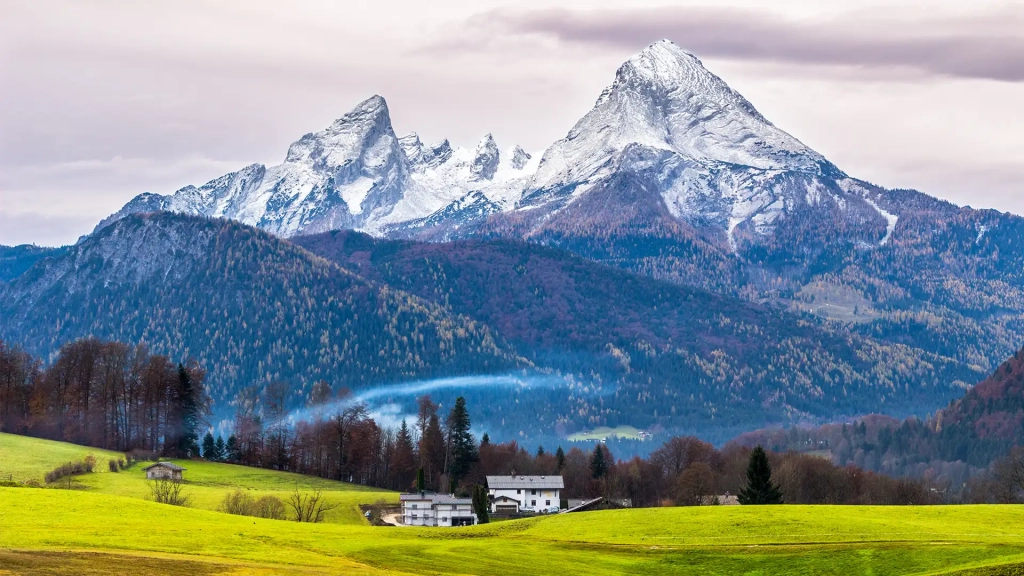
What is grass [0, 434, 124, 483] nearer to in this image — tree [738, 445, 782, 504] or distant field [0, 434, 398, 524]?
distant field [0, 434, 398, 524]

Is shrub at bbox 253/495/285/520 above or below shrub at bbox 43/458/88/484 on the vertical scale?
below

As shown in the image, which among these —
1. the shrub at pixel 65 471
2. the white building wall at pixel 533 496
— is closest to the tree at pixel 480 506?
the white building wall at pixel 533 496

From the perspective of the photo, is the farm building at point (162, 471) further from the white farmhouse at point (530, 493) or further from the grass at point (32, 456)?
the white farmhouse at point (530, 493)

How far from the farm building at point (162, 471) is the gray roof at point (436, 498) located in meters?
27.2

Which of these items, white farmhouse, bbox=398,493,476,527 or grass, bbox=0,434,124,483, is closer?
grass, bbox=0,434,124,483

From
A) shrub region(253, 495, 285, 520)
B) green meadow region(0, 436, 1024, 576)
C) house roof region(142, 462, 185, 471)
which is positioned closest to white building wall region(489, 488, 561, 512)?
house roof region(142, 462, 185, 471)

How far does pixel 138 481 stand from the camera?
6836 inches

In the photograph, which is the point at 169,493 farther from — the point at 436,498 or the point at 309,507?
the point at 436,498

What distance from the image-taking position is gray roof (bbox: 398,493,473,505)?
17912cm

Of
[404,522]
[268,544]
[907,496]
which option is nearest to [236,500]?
[404,522]

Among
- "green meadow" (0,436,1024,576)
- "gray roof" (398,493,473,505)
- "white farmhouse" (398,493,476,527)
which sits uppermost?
"gray roof" (398,493,473,505)

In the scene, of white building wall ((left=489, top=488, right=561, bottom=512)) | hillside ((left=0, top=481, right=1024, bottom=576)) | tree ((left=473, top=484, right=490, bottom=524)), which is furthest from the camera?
white building wall ((left=489, top=488, right=561, bottom=512))

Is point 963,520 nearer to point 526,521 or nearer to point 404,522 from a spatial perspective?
point 526,521

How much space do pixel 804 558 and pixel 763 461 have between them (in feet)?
162
